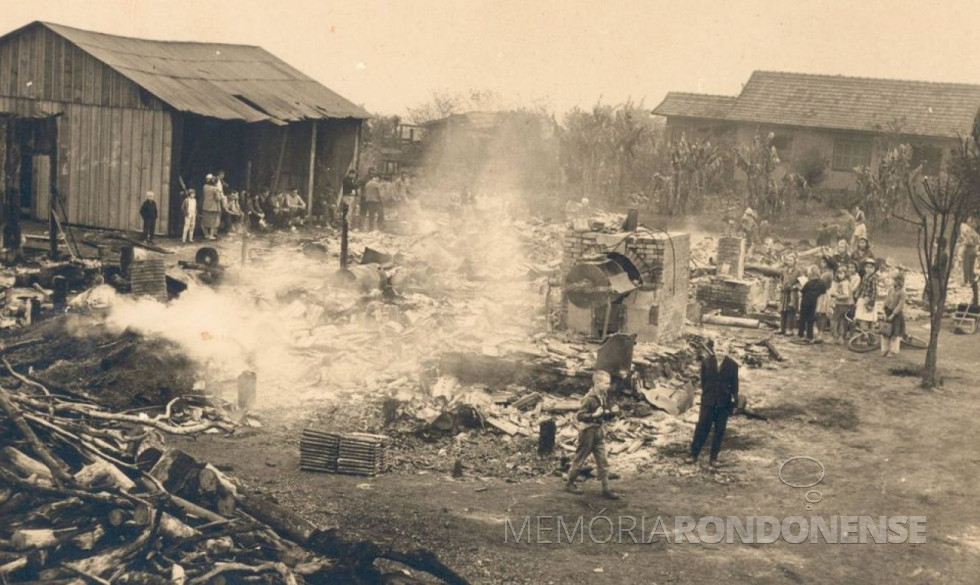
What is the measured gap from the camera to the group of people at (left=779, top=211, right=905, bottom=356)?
16.0m

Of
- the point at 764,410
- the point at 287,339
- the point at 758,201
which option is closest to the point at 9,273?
the point at 287,339

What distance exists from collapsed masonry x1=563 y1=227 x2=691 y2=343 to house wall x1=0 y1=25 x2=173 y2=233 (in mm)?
10665

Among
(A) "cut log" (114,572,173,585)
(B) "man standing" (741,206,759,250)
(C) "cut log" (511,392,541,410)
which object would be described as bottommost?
(A) "cut log" (114,572,173,585)

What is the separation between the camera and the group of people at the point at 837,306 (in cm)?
1600

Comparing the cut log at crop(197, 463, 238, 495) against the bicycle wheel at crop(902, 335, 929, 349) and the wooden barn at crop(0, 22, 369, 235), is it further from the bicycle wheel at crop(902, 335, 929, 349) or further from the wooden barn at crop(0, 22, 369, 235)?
the wooden barn at crop(0, 22, 369, 235)

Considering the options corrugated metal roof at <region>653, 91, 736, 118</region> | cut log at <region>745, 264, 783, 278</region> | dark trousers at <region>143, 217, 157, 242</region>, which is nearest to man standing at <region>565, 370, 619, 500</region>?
cut log at <region>745, 264, 783, 278</region>

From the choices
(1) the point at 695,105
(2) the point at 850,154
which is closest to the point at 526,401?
(2) the point at 850,154

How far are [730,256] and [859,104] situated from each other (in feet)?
61.1

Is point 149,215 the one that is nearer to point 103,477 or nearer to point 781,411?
point 103,477

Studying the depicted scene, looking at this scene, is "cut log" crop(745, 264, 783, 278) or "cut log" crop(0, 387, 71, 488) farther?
"cut log" crop(745, 264, 783, 278)

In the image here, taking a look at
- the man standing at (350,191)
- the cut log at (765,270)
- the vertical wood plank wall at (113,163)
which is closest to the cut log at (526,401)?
the cut log at (765,270)

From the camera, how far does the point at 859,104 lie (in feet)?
115

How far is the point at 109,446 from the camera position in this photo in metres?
8.85

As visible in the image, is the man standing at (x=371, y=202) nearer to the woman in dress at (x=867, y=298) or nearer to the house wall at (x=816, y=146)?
the woman in dress at (x=867, y=298)
